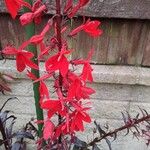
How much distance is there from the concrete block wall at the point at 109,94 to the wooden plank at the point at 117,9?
247mm

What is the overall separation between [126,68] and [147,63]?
9 centimetres

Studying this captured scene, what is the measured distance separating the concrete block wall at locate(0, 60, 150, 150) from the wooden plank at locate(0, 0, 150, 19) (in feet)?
0.81

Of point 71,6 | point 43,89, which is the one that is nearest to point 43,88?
point 43,89

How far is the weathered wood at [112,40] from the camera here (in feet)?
3.98

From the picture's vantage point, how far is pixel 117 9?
1.14 m

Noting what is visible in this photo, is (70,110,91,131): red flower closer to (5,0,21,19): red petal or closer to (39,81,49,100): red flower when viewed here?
(39,81,49,100): red flower

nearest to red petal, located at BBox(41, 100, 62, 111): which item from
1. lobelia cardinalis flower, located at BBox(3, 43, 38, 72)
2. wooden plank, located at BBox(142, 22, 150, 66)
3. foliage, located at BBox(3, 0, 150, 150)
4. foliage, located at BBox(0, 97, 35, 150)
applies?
foliage, located at BBox(3, 0, 150, 150)

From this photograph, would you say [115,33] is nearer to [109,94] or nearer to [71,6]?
[109,94]

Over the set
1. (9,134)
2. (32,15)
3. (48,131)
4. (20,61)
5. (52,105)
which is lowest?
(9,134)

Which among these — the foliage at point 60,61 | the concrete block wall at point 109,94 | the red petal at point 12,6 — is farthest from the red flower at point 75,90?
the concrete block wall at point 109,94

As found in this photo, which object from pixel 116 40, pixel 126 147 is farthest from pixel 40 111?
pixel 126 147

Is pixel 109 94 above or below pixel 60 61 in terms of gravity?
below

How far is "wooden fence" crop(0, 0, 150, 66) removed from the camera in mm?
1142

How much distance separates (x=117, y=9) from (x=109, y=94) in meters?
0.41
